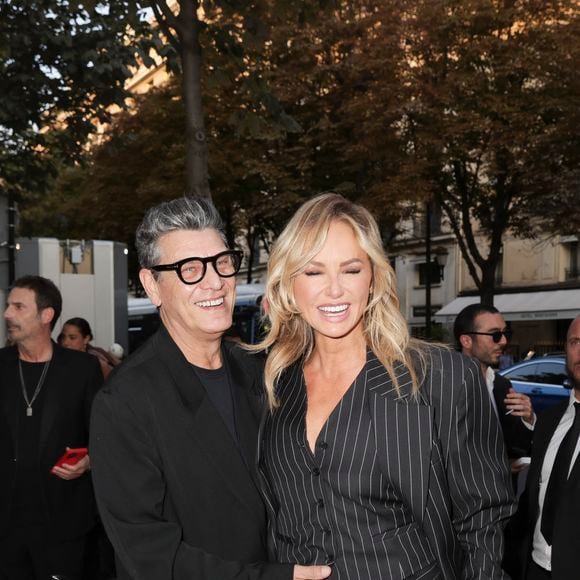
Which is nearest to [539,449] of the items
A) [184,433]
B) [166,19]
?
[184,433]

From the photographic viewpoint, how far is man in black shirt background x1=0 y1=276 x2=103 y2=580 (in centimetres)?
491

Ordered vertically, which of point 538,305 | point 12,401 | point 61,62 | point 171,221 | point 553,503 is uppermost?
point 61,62

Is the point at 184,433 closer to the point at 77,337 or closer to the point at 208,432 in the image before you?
the point at 208,432

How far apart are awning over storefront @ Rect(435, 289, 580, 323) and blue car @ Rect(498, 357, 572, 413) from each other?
13.5m

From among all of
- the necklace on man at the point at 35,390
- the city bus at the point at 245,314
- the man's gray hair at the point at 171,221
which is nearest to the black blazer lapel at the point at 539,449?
the man's gray hair at the point at 171,221

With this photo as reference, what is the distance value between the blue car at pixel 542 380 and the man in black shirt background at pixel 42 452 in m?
11.5

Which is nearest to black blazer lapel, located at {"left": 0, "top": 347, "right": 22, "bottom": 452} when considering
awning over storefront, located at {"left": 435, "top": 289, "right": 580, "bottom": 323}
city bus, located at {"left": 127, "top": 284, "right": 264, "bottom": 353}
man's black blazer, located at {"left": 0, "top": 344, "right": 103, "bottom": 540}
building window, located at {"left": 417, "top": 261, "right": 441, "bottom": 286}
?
man's black blazer, located at {"left": 0, "top": 344, "right": 103, "bottom": 540}

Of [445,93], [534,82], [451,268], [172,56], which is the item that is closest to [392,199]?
[445,93]

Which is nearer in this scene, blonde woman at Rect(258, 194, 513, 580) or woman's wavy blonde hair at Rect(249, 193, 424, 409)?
blonde woman at Rect(258, 194, 513, 580)

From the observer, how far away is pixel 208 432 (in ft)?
9.70

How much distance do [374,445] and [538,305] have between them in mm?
30296

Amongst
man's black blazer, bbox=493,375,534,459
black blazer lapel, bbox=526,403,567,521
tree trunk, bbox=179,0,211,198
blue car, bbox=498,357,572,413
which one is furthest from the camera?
blue car, bbox=498,357,572,413

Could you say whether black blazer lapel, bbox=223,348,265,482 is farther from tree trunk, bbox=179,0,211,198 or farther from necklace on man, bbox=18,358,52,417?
tree trunk, bbox=179,0,211,198

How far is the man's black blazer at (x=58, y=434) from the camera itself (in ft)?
16.3
